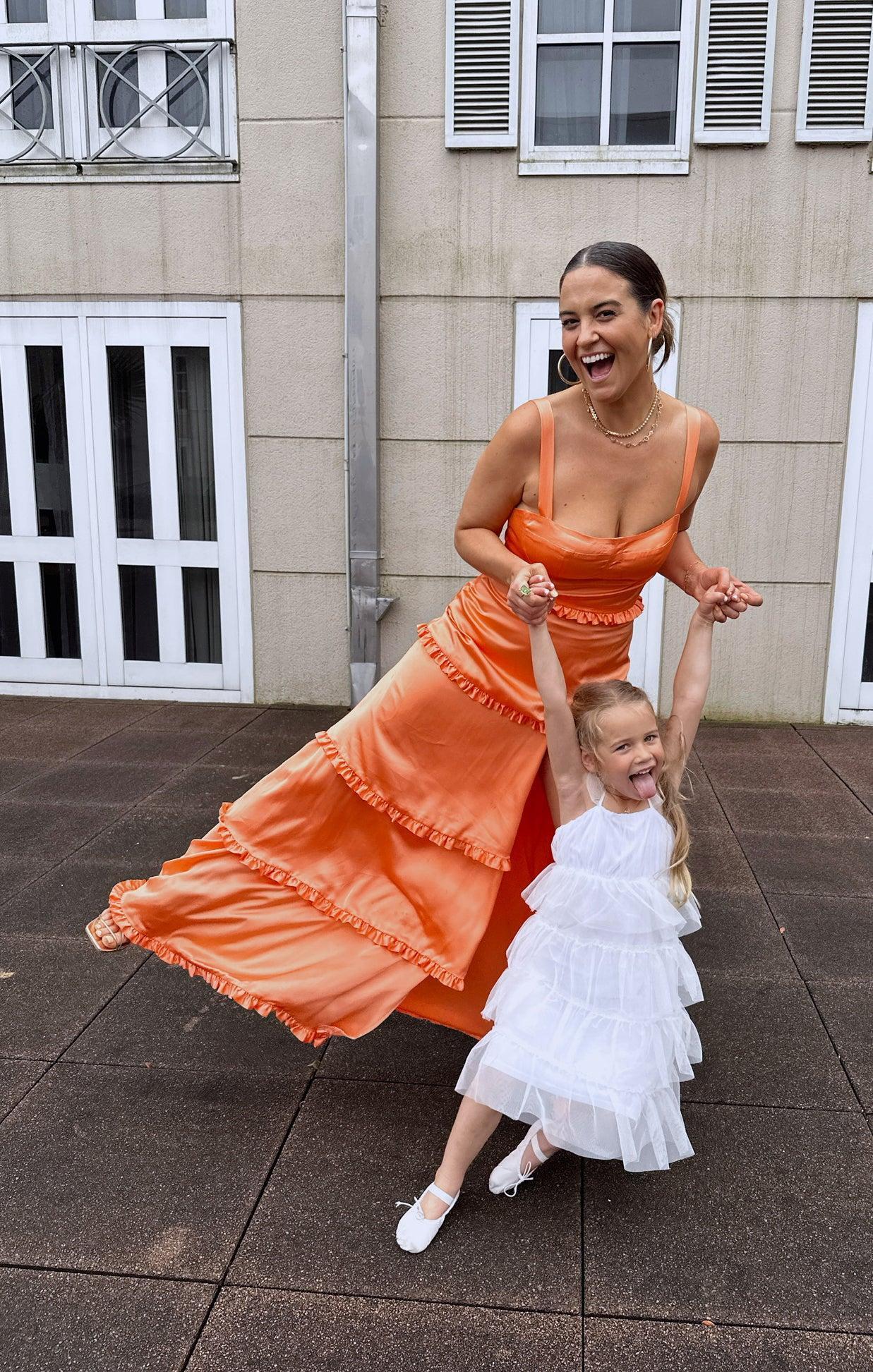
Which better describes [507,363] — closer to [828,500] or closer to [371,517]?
[371,517]

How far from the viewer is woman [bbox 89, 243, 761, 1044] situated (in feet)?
8.05

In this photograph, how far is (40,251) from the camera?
6.78 m

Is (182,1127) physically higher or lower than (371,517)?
lower

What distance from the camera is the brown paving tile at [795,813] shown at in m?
4.91

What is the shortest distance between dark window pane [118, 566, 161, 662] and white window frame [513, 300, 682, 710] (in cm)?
272

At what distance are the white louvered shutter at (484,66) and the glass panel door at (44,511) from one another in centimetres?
278

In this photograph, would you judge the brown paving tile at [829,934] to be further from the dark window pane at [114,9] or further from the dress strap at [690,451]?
the dark window pane at [114,9]

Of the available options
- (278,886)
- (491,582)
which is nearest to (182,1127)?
(278,886)

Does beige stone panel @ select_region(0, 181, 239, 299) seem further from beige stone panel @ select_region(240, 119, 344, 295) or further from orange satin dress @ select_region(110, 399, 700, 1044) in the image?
orange satin dress @ select_region(110, 399, 700, 1044)

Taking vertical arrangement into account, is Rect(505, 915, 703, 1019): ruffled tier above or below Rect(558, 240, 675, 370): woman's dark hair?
Answer: below

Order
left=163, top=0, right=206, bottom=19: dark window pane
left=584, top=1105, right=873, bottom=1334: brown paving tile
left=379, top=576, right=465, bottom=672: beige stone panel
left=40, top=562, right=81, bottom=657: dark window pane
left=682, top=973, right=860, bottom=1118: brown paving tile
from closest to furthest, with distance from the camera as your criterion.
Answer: left=584, top=1105, right=873, bottom=1334: brown paving tile
left=682, top=973, right=860, bottom=1118: brown paving tile
left=163, top=0, right=206, bottom=19: dark window pane
left=379, top=576, right=465, bottom=672: beige stone panel
left=40, top=562, right=81, bottom=657: dark window pane

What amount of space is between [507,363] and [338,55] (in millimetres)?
2054

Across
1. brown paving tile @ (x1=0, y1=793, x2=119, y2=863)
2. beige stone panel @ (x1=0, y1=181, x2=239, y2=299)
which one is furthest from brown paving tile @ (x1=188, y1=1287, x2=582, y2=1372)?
beige stone panel @ (x1=0, y1=181, x2=239, y2=299)

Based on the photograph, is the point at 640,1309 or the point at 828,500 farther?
the point at 828,500
